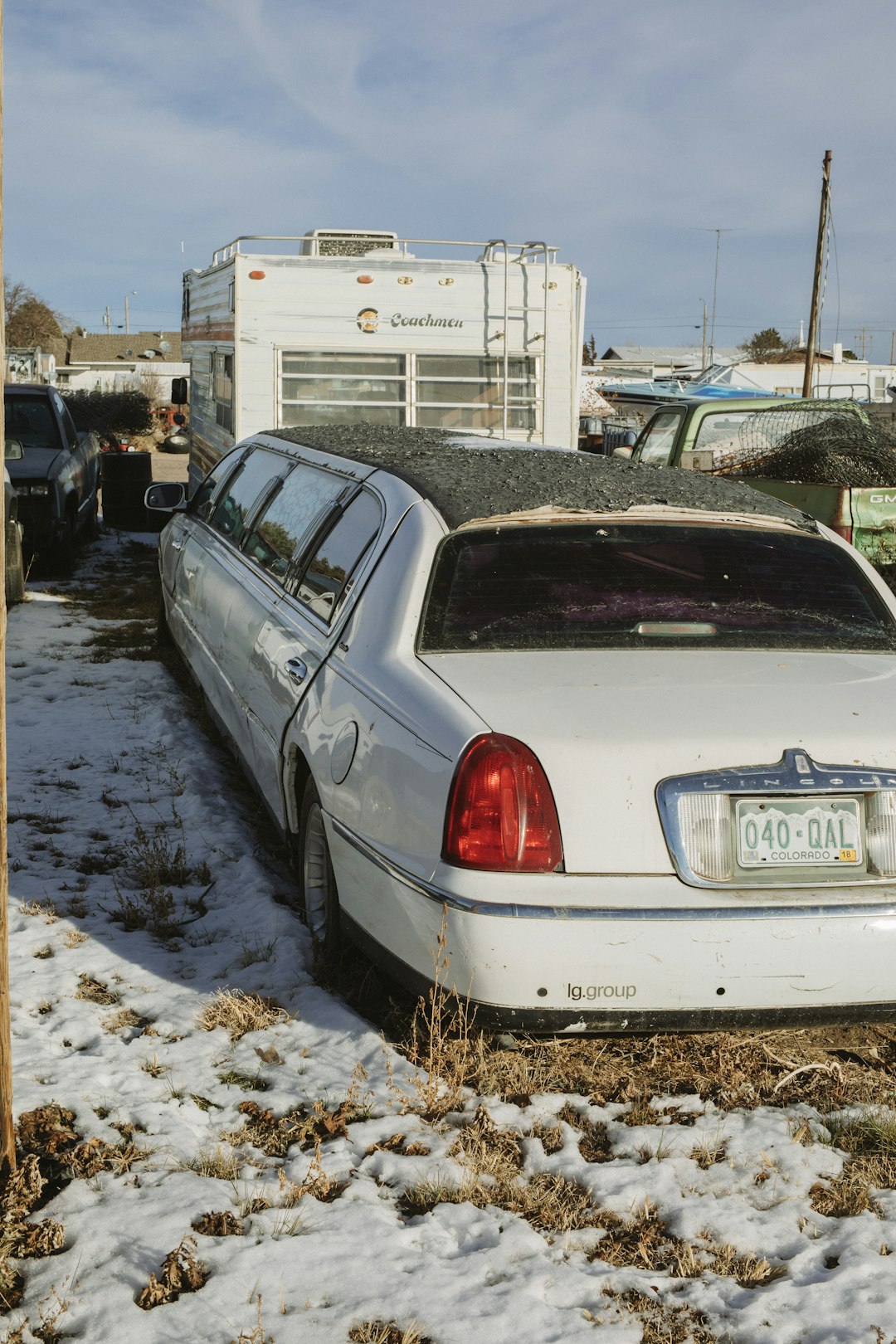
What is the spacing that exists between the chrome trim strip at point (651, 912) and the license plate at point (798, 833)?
11 centimetres

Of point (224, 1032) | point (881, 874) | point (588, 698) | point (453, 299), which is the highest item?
point (453, 299)

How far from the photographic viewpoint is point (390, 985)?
3984mm

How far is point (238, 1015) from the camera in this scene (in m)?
3.75

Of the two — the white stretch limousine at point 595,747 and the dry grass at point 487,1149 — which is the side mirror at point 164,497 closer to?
the white stretch limousine at point 595,747

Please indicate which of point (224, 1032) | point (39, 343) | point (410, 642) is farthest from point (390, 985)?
point (39, 343)

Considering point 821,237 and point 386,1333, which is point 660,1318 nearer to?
point 386,1333

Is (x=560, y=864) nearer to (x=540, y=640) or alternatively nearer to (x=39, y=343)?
(x=540, y=640)

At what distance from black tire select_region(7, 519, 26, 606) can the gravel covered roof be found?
226 inches

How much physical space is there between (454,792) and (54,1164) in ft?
3.97

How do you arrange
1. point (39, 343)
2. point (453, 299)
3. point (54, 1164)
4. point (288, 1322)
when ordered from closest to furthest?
point (288, 1322)
point (54, 1164)
point (453, 299)
point (39, 343)

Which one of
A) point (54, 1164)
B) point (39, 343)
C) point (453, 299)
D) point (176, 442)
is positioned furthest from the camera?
point (39, 343)

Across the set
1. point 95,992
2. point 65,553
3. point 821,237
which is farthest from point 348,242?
point 821,237

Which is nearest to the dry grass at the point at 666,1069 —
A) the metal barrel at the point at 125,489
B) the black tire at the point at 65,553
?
the black tire at the point at 65,553

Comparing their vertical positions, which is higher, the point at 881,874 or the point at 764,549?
the point at 764,549
